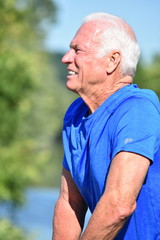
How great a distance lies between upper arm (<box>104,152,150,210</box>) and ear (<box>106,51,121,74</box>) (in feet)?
1.58

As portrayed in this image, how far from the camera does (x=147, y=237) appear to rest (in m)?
2.63

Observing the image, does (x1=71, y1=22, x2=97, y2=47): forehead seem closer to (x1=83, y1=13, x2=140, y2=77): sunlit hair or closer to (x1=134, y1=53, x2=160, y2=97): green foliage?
(x1=83, y1=13, x2=140, y2=77): sunlit hair

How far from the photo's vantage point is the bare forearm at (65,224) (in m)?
2.99

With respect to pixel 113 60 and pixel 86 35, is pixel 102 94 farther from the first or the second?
pixel 86 35

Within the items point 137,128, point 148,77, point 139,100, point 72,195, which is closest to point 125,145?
point 137,128

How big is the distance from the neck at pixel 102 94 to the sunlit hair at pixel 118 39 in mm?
63

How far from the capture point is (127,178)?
2443mm

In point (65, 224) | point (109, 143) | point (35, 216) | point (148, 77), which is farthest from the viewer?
point (148, 77)

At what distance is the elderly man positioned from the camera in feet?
8.10

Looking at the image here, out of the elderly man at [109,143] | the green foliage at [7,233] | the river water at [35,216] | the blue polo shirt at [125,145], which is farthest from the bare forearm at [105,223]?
the river water at [35,216]

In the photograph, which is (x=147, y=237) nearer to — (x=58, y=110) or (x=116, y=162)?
(x=116, y=162)

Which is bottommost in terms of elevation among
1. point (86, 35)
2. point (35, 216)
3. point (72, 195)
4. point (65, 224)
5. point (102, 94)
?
point (65, 224)

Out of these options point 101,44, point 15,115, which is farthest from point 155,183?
point 15,115

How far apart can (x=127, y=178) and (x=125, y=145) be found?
14cm
